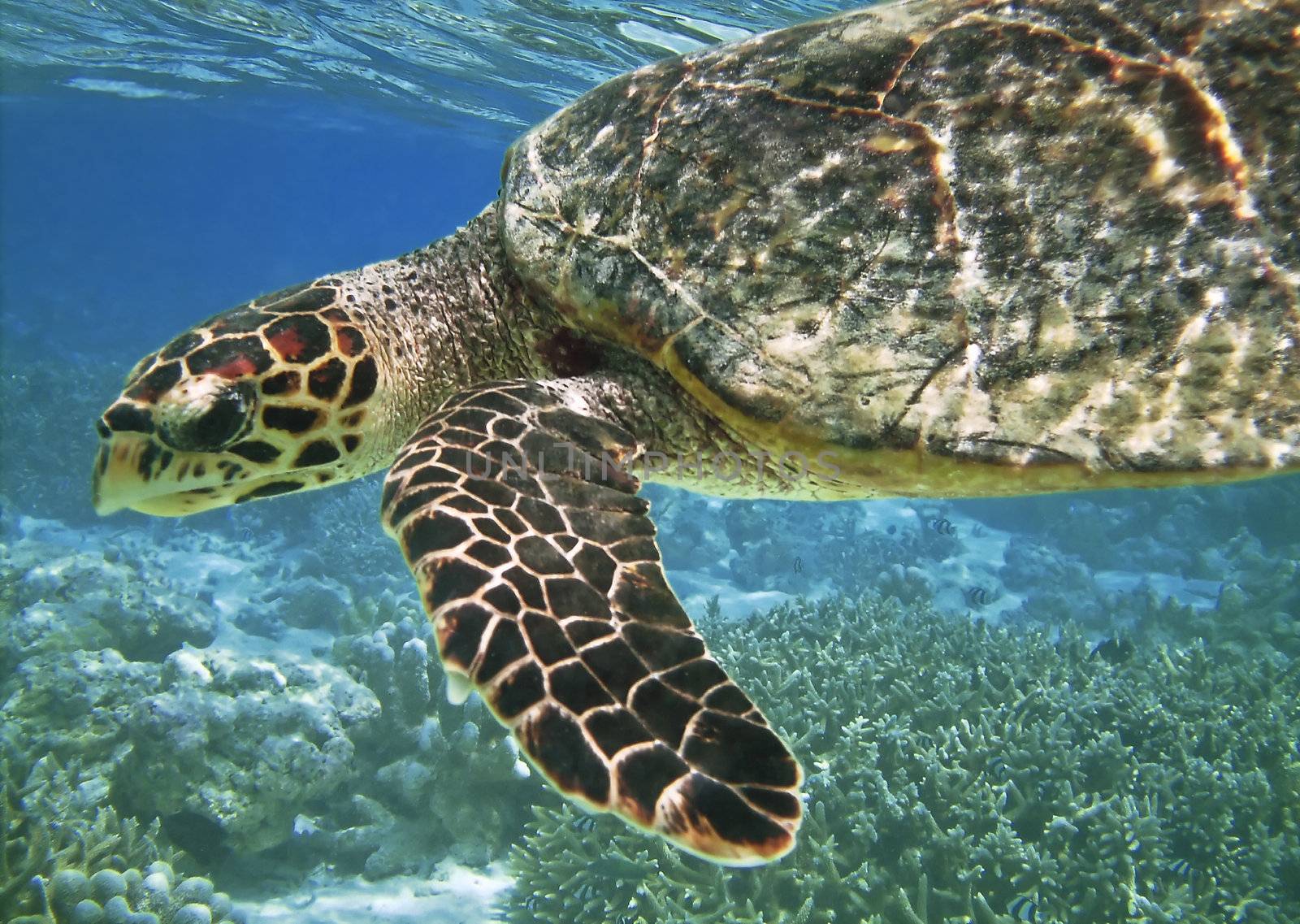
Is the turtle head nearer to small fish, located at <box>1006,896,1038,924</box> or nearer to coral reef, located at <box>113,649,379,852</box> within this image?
coral reef, located at <box>113,649,379,852</box>

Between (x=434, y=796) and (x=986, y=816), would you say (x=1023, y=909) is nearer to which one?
(x=986, y=816)

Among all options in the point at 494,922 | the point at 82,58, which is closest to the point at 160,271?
the point at 82,58

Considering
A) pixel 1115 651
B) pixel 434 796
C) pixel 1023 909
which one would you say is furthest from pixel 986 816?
pixel 434 796

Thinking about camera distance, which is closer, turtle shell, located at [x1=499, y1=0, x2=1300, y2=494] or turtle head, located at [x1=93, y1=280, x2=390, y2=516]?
turtle shell, located at [x1=499, y1=0, x2=1300, y2=494]

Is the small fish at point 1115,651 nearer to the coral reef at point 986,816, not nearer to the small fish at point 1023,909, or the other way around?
the coral reef at point 986,816

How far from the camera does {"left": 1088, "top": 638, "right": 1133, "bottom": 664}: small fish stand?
751 centimetres

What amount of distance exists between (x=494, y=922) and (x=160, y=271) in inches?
2252

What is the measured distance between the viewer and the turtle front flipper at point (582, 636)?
1476 millimetres

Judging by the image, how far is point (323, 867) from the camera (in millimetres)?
5566

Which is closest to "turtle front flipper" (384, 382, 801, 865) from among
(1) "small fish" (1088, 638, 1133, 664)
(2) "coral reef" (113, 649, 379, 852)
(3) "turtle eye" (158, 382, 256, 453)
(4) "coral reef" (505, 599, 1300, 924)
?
(3) "turtle eye" (158, 382, 256, 453)

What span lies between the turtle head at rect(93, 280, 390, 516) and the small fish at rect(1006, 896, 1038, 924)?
4540 millimetres

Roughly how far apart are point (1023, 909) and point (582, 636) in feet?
13.8

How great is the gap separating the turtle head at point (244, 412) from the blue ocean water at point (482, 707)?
10.7ft

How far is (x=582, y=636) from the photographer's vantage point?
1.75 m
